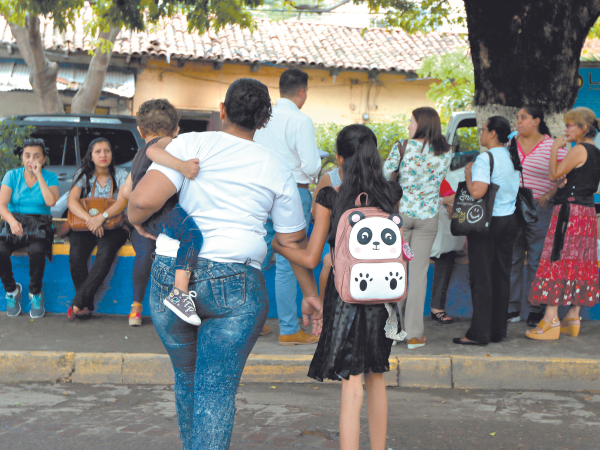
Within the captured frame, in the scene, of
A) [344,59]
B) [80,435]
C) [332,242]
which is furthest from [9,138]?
[344,59]

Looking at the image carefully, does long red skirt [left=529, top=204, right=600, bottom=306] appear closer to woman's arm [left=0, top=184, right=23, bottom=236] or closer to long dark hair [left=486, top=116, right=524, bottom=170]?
long dark hair [left=486, top=116, right=524, bottom=170]

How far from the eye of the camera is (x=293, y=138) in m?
5.21

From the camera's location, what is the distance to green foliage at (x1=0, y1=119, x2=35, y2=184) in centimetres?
726

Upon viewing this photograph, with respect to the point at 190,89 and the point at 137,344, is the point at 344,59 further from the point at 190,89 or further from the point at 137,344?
the point at 137,344

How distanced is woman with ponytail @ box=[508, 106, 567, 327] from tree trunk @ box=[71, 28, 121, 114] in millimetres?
8815

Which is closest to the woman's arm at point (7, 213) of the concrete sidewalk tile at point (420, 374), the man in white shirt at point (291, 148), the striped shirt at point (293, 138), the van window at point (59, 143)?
the man in white shirt at point (291, 148)

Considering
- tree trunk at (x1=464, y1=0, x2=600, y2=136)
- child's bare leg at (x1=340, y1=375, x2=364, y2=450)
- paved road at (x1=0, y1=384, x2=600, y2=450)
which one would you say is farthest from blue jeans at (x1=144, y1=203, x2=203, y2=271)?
tree trunk at (x1=464, y1=0, x2=600, y2=136)

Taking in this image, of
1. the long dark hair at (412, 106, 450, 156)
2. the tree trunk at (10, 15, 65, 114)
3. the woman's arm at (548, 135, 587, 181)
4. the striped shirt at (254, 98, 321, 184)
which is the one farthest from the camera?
the tree trunk at (10, 15, 65, 114)

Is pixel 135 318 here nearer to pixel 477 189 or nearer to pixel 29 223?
pixel 29 223

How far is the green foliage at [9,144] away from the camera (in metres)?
7.26

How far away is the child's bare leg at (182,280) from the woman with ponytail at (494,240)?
3312 mm

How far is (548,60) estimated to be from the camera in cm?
684

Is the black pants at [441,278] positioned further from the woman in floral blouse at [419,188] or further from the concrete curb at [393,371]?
the concrete curb at [393,371]

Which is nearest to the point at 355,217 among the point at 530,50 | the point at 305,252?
the point at 305,252
